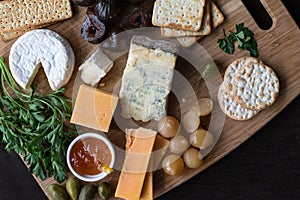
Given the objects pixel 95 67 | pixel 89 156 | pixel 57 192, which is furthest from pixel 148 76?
pixel 57 192

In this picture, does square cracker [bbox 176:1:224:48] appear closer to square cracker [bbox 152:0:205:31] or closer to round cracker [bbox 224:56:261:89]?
square cracker [bbox 152:0:205:31]

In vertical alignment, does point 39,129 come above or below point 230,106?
above

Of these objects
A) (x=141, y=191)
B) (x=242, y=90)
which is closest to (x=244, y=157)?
(x=242, y=90)

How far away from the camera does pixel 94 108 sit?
2447 millimetres

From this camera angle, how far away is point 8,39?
258 cm

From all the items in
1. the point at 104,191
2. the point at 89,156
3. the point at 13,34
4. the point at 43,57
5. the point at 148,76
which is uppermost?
the point at 13,34

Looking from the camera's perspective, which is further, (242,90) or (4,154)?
(4,154)

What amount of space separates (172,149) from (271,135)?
0.50 meters

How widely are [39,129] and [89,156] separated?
0.28m

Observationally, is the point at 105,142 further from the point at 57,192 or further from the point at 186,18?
the point at 186,18

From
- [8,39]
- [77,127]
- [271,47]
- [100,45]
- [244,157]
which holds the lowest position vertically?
[244,157]

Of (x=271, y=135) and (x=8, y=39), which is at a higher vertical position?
(x=8, y=39)

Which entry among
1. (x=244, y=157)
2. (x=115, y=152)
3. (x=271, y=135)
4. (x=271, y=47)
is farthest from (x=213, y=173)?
(x=271, y=47)

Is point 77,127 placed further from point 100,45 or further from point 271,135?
point 271,135
